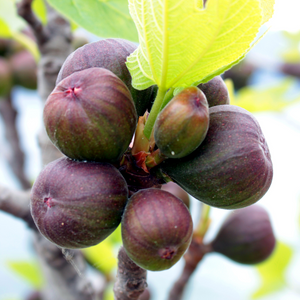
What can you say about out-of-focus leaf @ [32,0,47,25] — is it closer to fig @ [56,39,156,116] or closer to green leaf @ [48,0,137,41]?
green leaf @ [48,0,137,41]

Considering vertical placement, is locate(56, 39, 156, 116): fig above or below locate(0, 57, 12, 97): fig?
above

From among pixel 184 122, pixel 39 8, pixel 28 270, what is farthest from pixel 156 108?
pixel 28 270

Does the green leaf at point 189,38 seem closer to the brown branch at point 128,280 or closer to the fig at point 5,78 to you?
the brown branch at point 128,280

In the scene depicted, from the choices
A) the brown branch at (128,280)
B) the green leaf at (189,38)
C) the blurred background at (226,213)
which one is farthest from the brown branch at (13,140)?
the green leaf at (189,38)

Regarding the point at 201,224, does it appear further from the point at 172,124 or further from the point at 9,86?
the point at 9,86

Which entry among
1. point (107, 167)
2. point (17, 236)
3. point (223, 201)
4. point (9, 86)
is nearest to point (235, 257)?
point (223, 201)

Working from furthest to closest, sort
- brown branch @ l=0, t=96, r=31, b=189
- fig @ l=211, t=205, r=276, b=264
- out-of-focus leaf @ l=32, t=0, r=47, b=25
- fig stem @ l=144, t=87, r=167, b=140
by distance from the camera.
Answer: brown branch @ l=0, t=96, r=31, b=189
out-of-focus leaf @ l=32, t=0, r=47, b=25
fig @ l=211, t=205, r=276, b=264
fig stem @ l=144, t=87, r=167, b=140

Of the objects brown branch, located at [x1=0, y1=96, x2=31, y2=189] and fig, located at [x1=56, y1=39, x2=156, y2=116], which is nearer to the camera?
fig, located at [x1=56, y1=39, x2=156, y2=116]

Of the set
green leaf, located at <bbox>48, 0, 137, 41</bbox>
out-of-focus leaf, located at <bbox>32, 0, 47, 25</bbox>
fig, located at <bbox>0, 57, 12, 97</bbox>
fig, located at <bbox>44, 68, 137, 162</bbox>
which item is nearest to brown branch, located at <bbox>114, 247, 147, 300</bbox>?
fig, located at <bbox>44, 68, 137, 162</bbox>
